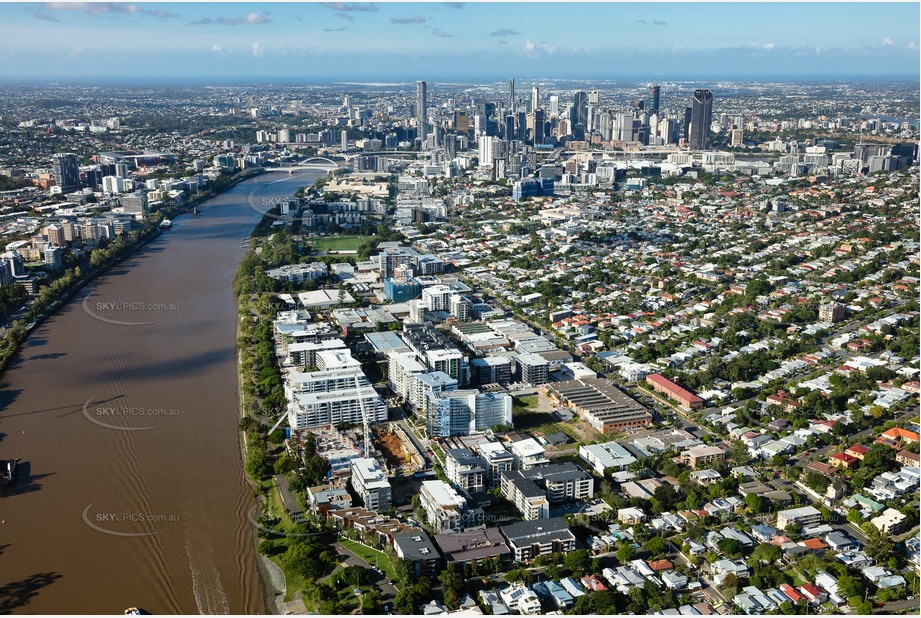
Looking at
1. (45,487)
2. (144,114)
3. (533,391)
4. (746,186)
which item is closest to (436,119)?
(144,114)

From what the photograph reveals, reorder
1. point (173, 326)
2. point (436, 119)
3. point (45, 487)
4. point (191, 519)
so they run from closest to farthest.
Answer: point (191, 519), point (45, 487), point (173, 326), point (436, 119)

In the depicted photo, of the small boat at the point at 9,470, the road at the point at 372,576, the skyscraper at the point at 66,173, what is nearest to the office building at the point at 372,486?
the road at the point at 372,576

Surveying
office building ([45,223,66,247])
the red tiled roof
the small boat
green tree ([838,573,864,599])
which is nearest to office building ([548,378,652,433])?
the red tiled roof

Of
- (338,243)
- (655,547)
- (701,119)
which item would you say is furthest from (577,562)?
(701,119)

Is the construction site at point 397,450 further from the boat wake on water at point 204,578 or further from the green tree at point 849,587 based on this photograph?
the green tree at point 849,587

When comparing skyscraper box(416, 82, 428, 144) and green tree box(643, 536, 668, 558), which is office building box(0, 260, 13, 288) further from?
skyscraper box(416, 82, 428, 144)

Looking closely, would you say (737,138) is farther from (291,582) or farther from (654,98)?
(291,582)

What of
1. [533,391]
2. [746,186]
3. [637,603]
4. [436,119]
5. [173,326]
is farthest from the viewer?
[436,119]

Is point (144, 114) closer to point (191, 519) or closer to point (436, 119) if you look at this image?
point (436, 119)
